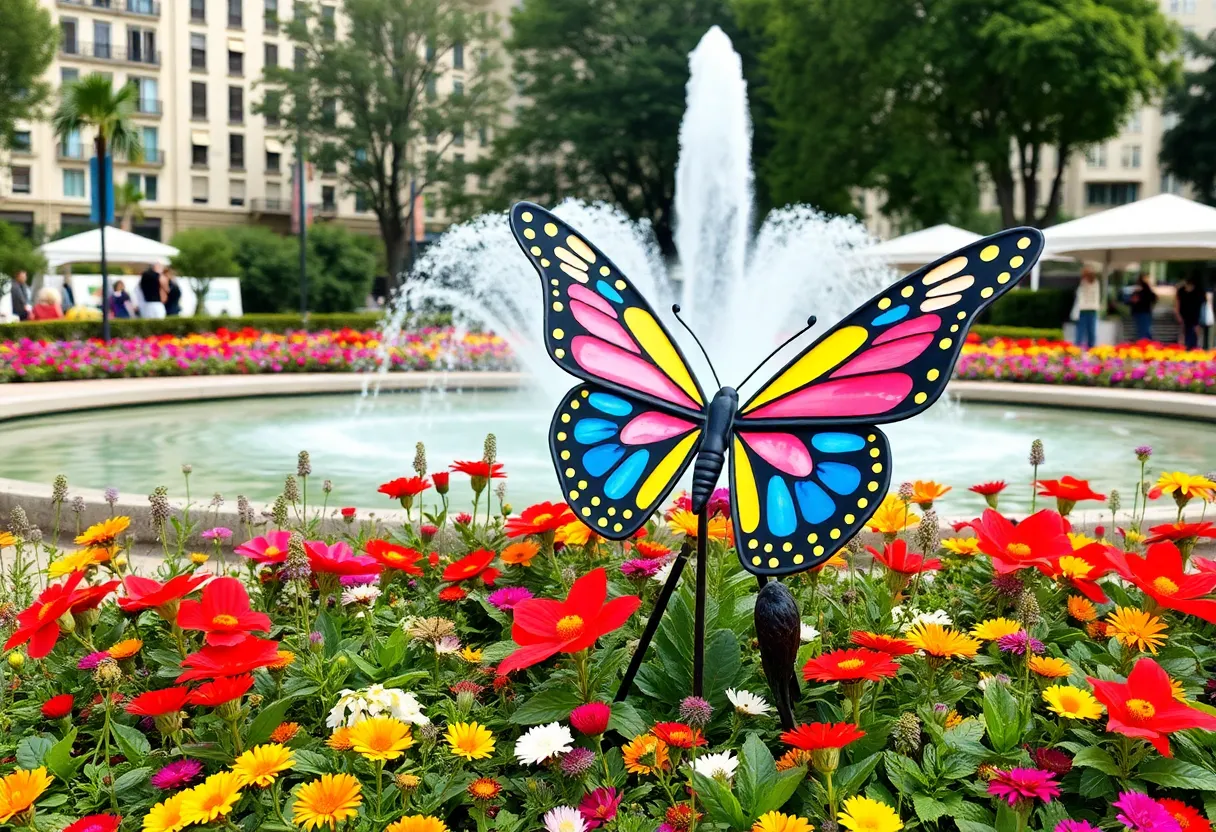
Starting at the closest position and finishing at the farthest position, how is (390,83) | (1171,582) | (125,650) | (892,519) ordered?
(125,650) → (1171,582) → (892,519) → (390,83)

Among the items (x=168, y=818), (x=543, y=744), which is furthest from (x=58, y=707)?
(x=543, y=744)

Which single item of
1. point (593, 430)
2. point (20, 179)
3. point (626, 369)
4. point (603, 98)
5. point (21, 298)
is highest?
point (603, 98)

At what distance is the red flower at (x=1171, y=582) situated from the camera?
229 centimetres

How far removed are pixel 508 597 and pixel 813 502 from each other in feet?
3.36

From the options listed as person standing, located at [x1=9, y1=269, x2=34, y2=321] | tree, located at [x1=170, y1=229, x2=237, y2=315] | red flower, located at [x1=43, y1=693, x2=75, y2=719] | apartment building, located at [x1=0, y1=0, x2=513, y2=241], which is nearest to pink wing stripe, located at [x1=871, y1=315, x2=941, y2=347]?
red flower, located at [x1=43, y1=693, x2=75, y2=719]

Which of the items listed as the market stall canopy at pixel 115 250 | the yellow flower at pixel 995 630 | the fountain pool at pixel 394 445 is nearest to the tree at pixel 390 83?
the market stall canopy at pixel 115 250

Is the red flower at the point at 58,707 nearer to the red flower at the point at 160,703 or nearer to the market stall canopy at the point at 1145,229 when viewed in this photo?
the red flower at the point at 160,703

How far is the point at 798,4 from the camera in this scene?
3331 cm

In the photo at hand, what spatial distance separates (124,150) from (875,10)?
2034cm

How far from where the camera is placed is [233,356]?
15359 mm

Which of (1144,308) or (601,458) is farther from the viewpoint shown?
(1144,308)

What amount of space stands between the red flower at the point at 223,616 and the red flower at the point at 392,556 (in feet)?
1.51

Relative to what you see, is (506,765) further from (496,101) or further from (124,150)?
(496,101)

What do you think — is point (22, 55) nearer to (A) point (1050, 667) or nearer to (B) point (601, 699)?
(B) point (601, 699)
